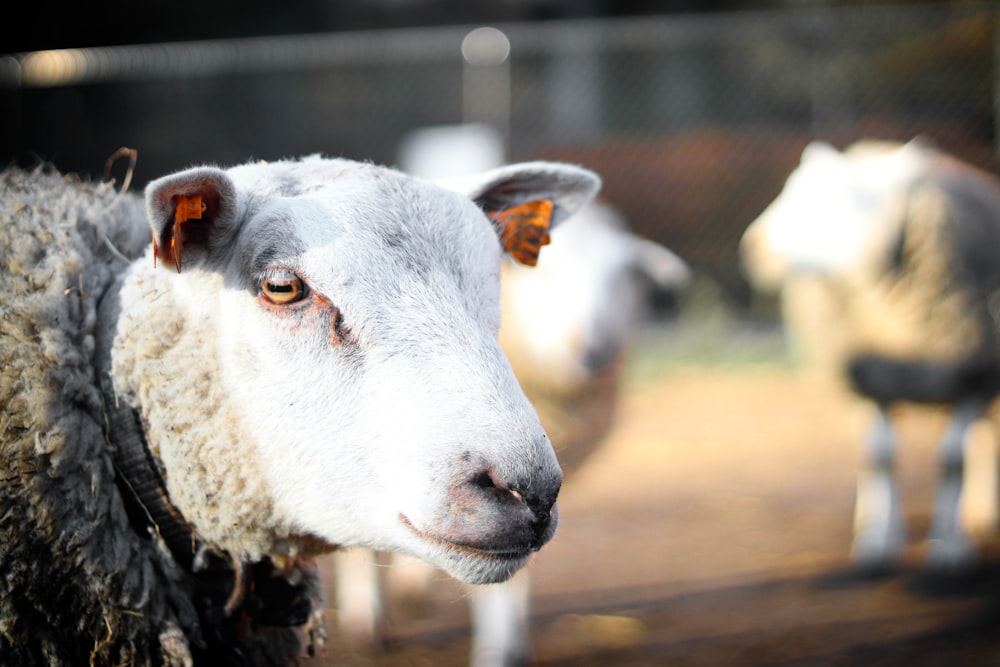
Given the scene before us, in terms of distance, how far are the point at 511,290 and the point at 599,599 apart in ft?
5.23

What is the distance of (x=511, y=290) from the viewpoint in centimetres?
418

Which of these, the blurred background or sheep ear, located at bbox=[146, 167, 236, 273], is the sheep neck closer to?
sheep ear, located at bbox=[146, 167, 236, 273]

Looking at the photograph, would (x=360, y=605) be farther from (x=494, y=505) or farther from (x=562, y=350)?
(x=494, y=505)

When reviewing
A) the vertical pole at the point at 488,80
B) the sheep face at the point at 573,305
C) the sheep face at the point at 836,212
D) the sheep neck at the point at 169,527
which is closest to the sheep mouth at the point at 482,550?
the sheep neck at the point at 169,527

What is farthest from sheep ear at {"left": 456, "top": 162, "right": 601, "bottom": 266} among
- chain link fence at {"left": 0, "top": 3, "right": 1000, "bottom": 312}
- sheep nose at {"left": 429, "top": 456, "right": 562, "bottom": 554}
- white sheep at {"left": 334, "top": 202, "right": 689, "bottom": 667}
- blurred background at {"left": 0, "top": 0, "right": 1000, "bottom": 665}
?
chain link fence at {"left": 0, "top": 3, "right": 1000, "bottom": 312}

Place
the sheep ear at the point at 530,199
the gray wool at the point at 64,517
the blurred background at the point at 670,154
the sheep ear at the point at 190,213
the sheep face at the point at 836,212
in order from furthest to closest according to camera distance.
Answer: the sheep face at the point at 836,212
the blurred background at the point at 670,154
the sheep ear at the point at 530,199
the gray wool at the point at 64,517
the sheep ear at the point at 190,213

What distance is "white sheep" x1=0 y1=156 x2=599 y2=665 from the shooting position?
1562mm

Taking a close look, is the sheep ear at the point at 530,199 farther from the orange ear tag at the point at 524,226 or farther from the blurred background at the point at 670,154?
the blurred background at the point at 670,154

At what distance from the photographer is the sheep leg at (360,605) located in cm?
373

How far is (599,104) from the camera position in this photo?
39.3 ft

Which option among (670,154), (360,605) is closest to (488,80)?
(670,154)

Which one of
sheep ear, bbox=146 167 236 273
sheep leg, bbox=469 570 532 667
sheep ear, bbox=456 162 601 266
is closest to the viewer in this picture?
sheep ear, bbox=146 167 236 273

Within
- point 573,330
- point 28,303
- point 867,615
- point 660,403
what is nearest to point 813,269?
point 573,330

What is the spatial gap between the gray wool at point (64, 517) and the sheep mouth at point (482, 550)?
61 cm
